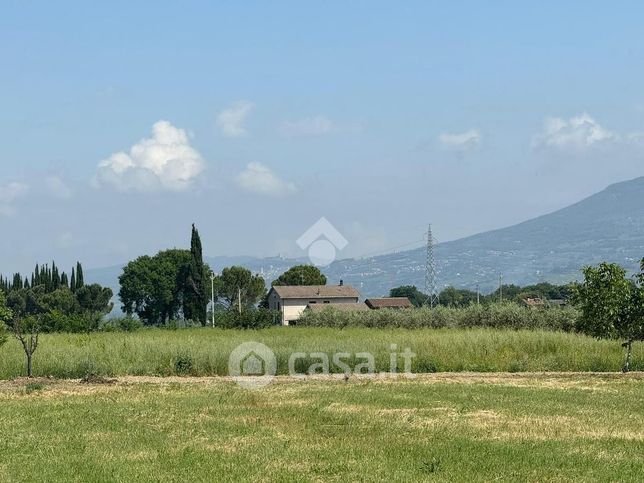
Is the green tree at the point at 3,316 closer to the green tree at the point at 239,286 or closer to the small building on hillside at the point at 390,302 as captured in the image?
the green tree at the point at 239,286

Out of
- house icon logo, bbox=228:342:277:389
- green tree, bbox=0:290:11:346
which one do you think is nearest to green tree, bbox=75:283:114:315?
house icon logo, bbox=228:342:277:389

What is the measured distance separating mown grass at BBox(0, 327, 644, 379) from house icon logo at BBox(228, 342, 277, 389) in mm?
271

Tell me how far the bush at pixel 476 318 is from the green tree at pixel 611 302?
21636mm

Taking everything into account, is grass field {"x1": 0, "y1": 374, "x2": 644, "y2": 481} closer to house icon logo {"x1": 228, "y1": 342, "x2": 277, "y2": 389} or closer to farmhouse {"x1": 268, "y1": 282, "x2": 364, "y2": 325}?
house icon logo {"x1": 228, "y1": 342, "x2": 277, "y2": 389}

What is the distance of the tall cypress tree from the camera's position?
320 feet

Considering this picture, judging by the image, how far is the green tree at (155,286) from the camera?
12006 centimetres

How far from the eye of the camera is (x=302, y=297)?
4717 inches

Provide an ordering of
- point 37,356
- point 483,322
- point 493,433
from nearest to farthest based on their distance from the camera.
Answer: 1. point 493,433
2. point 37,356
3. point 483,322

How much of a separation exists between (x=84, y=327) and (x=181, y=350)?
96.5ft

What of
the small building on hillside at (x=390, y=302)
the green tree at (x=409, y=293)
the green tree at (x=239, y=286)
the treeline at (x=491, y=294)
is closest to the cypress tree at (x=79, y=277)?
the green tree at (x=239, y=286)

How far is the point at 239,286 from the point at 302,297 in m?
16.8

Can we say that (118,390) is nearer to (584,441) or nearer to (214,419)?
(214,419)

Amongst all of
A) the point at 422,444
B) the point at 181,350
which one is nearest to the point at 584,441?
the point at 422,444

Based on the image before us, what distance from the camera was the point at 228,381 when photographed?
1017 inches
